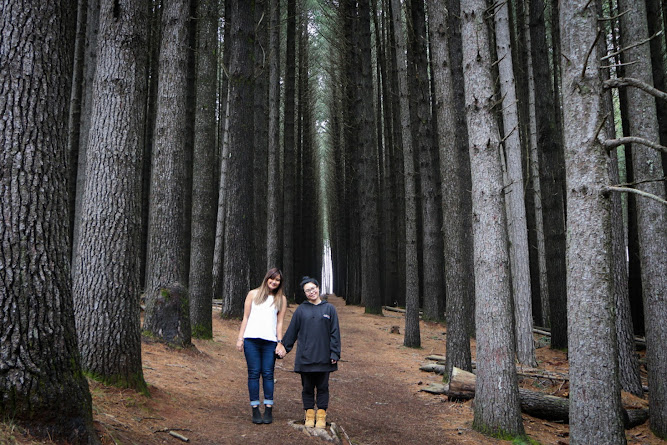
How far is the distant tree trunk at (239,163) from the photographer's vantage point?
11172 mm

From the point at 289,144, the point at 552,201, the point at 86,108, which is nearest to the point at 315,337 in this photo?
the point at 552,201

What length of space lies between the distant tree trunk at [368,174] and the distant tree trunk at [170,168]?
29.3 feet

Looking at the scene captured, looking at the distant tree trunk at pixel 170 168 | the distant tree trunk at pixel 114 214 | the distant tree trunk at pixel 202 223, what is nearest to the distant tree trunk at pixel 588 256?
the distant tree trunk at pixel 114 214

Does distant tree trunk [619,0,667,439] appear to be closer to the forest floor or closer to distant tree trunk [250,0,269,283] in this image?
the forest floor

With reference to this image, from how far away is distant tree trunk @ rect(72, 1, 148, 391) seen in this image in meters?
5.19

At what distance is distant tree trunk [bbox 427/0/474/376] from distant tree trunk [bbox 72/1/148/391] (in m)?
4.48

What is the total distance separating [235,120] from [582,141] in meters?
8.16

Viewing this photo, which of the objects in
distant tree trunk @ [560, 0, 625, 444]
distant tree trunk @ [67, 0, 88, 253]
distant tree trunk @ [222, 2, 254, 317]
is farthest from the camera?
distant tree trunk @ [67, 0, 88, 253]

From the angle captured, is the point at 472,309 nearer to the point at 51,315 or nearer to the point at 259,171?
the point at 259,171

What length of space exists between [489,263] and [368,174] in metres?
11.6

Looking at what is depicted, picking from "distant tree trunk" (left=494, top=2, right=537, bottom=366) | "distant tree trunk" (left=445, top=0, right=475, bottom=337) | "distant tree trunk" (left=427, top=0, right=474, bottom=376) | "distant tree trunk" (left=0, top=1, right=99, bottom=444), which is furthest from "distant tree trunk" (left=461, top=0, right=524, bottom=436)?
Answer: "distant tree trunk" (left=445, top=0, right=475, bottom=337)

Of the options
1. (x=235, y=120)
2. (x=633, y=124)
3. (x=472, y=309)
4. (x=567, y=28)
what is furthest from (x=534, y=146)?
(x=567, y=28)

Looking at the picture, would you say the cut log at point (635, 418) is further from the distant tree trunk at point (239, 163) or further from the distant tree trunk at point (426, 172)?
the distant tree trunk at point (239, 163)

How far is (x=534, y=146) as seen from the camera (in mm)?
13047
